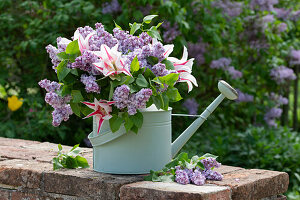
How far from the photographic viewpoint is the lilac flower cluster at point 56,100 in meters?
1.76

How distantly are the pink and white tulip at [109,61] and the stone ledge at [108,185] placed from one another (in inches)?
16.3

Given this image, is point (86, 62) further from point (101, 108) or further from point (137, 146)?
point (137, 146)

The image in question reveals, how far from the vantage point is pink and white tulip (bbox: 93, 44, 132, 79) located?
1.67m

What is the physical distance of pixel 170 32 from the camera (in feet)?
12.8

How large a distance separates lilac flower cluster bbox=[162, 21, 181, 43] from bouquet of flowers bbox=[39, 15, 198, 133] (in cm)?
205

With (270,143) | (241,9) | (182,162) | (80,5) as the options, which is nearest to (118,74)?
(182,162)

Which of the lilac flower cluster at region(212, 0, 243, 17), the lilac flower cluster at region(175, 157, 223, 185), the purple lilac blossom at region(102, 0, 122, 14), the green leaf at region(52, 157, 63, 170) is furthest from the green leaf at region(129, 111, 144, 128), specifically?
the lilac flower cluster at region(212, 0, 243, 17)

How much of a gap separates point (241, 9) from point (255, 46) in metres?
0.38

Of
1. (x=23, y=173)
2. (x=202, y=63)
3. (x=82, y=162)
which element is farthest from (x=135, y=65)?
(x=202, y=63)

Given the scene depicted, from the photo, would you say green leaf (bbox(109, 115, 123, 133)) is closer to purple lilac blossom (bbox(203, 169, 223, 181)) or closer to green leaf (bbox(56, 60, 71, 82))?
green leaf (bbox(56, 60, 71, 82))

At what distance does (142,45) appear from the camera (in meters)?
1.85

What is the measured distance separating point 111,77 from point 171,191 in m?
0.44

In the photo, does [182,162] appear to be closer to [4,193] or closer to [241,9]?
[4,193]

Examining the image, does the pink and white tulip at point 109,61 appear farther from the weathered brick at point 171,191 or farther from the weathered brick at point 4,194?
the weathered brick at point 4,194
